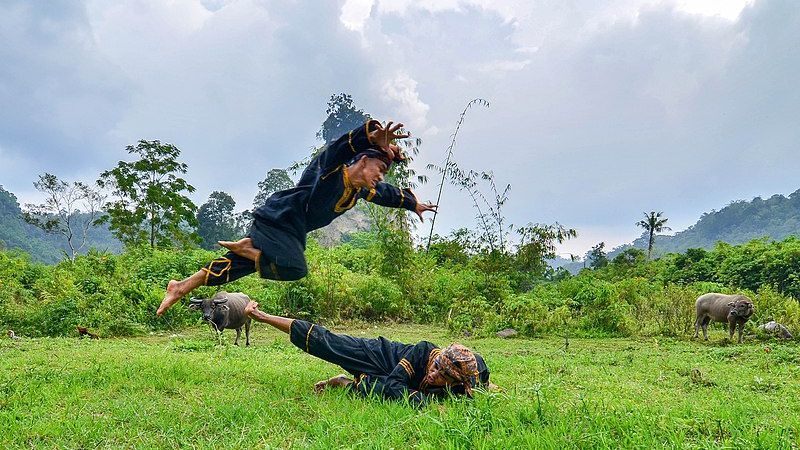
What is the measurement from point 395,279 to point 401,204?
388 inches

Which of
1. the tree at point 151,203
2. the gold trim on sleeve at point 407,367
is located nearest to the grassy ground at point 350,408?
the gold trim on sleeve at point 407,367

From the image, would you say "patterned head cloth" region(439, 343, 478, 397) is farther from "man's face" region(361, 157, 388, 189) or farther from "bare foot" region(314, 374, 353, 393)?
"man's face" region(361, 157, 388, 189)

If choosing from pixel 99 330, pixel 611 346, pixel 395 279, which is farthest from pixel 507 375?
pixel 395 279

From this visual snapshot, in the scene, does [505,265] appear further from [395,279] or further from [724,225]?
[724,225]

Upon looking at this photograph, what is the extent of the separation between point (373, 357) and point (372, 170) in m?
1.59

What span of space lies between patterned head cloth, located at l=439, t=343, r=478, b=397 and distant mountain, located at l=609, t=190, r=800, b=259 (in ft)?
181

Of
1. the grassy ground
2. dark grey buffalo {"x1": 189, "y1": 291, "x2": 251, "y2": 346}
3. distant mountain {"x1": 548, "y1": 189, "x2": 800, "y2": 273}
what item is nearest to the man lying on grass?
the grassy ground

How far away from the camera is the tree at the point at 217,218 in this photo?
36375 millimetres

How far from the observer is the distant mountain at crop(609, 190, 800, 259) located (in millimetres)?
57000

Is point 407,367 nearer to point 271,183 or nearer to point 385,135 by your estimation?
point 385,135

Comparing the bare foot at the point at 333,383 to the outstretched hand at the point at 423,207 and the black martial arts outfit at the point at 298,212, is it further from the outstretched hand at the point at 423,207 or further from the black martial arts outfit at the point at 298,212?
the outstretched hand at the point at 423,207

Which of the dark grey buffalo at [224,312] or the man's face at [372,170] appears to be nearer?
the man's face at [372,170]

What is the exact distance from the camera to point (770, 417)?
3516 mm

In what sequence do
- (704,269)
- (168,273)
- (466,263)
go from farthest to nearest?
(704,269), (466,263), (168,273)
